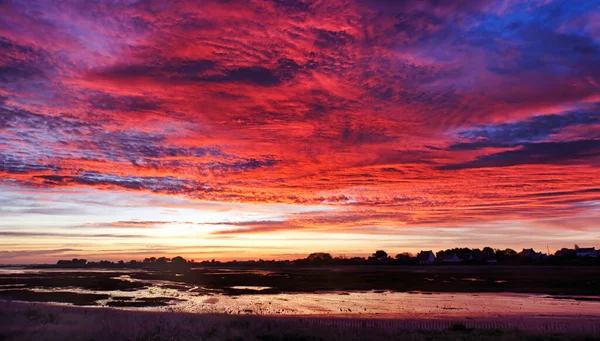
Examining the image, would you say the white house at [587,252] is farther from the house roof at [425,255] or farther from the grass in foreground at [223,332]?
the grass in foreground at [223,332]

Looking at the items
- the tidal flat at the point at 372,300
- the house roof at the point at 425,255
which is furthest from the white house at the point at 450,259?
the tidal flat at the point at 372,300

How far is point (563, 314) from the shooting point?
30469 millimetres

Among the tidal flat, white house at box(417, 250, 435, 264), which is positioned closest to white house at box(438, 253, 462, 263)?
white house at box(417, 250, 435, 264)

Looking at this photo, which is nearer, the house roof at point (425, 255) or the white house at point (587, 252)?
the white house at point (587, 252)

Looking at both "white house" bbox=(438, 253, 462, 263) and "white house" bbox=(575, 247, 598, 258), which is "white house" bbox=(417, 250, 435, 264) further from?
"white house" bbox=(575, 247, 598, 258)

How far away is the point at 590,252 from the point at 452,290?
329 ft

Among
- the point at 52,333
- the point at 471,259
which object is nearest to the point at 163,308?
the point at 52,333

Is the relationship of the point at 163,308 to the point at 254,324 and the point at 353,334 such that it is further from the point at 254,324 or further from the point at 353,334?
the point at 353,334

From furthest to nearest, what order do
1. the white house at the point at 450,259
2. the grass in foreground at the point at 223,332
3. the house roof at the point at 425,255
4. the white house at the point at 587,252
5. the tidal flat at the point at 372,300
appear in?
the house roof at the point at 425,255 → the white house at the point at 450,259 → the white house at the point at 587,252 → the tidal flat at the point at 372,300 → the grass in foreground at the point at 223,332

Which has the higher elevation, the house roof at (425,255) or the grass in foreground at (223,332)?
the house roof at (425,255)

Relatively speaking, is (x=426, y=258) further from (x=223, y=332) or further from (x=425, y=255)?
(x=223, y=332)

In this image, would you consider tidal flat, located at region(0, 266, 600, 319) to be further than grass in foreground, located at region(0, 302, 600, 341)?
Yes

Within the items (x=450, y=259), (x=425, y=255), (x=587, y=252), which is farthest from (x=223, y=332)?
(x=587, y=252)

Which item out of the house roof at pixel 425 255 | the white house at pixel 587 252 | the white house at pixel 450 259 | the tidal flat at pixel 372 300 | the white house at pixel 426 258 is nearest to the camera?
the tidal flat at pixel 372 300
